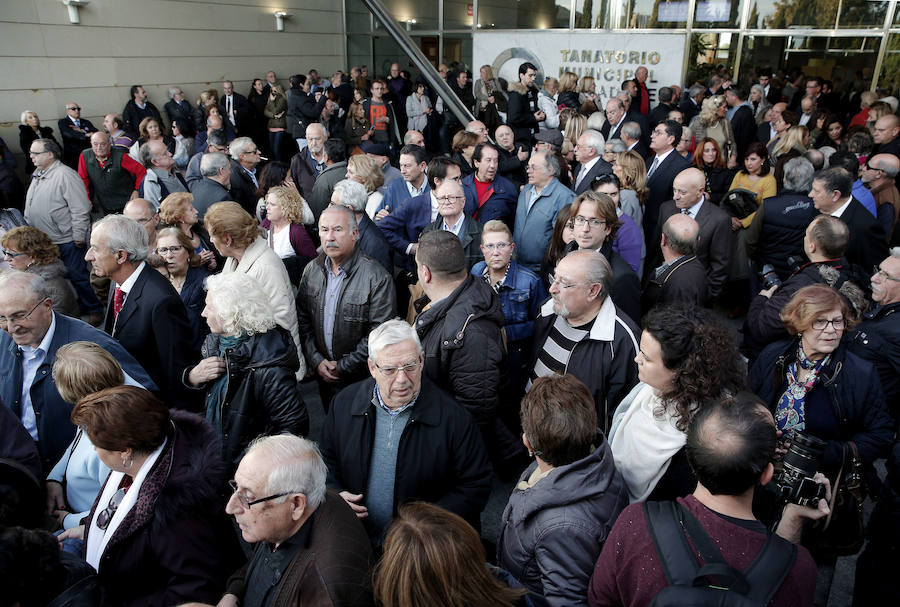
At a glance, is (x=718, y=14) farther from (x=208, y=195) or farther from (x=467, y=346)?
(x=467, y=346)

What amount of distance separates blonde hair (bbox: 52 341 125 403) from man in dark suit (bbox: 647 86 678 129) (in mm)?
8104

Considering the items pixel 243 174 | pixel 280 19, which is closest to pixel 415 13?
pixel 280 19

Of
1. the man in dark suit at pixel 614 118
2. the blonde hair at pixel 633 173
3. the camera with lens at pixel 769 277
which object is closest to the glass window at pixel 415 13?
the man in dark suit at pixel 614 118

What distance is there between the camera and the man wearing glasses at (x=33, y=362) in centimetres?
278

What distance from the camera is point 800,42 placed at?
Result: 11.5m

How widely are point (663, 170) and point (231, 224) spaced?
13.5 ft

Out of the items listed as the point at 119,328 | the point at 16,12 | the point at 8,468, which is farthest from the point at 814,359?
the point at 16,12

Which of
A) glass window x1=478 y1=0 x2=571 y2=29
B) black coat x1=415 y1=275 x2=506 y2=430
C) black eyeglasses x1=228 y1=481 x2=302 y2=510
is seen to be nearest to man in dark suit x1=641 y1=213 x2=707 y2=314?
black coat x1=415 y1=275 x2=506 y2=430

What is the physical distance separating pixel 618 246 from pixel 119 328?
3.25 meters

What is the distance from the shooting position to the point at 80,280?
6.00 metres

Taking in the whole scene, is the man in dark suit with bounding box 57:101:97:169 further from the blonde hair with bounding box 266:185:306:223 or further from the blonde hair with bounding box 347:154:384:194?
the blonde hair with bounding box 266:185:306:223

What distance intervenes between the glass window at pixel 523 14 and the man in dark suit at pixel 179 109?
7294 millimetres

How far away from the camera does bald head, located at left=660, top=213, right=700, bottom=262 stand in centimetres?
357

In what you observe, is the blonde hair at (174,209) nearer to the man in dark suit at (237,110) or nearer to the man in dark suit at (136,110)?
the man in dark suit at (136,110)
